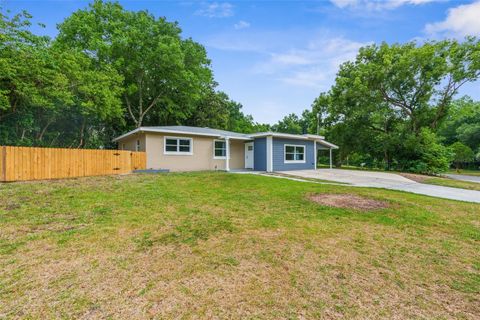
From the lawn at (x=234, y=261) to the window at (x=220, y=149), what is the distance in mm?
9402

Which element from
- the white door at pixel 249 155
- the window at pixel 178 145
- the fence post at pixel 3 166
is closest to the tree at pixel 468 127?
the white door at pixel 249 155

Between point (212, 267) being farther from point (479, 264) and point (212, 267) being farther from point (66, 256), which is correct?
point (479, 264)

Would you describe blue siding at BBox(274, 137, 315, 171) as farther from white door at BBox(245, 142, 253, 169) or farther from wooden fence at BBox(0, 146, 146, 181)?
wooden fence at BBox(0, 146, 146, 181)

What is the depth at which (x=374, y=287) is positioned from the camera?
2.30m

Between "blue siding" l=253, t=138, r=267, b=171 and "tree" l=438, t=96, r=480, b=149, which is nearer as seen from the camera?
"blue siding" l=253, t=138, r=267, b=171

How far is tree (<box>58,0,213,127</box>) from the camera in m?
17.9

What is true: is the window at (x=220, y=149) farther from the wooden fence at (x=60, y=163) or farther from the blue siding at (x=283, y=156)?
the wooden fence at (x=60, y=163)

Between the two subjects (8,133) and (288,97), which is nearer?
(8,133)

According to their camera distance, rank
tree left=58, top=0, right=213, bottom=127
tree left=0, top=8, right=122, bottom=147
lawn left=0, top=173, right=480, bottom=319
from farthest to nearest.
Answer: tree left=58, top=0, right=213, bottom=127, tree left=0, top=8, right=122, bottom=147, lawn left=0, top=173, right=480, bottom=319

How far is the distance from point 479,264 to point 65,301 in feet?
16.1

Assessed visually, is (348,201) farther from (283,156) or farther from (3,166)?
(3,166)

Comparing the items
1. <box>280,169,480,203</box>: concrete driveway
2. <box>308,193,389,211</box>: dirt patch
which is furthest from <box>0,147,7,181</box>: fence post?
<box>280,169,480,203</box>: concrete driveway

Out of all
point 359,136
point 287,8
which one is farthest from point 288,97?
point 287,8

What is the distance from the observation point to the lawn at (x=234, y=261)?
198 cm
